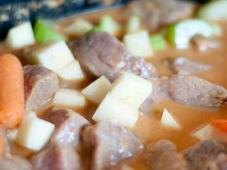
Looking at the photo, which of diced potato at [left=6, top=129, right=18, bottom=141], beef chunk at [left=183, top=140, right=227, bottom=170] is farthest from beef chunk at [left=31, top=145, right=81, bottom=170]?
beef chunk at [left=183, top=140, right=227, bottom=170]

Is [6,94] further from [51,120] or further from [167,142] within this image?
[167,142]

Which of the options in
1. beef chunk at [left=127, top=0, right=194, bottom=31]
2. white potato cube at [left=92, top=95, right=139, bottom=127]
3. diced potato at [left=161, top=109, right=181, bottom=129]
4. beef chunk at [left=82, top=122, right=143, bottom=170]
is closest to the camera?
beef chunk at [left=82, top=122, right=143, bottom=170]

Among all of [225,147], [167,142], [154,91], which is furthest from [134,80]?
[225,147]

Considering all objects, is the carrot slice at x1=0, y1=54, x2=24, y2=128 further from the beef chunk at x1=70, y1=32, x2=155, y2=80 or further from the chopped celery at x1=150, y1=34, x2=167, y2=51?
the chopped celery at x1=150, y1=34, x2=167, y2=51

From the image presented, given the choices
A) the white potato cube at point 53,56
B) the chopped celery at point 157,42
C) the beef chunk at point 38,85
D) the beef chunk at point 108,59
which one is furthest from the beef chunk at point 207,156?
the chopped celery at point 157,42

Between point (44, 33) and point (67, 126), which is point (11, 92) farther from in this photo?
point (44, 33)
